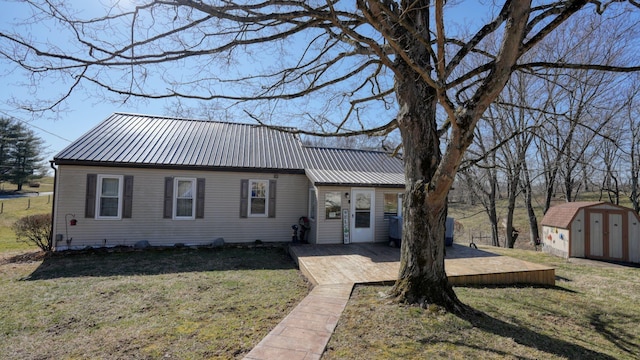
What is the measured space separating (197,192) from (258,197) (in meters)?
2.05

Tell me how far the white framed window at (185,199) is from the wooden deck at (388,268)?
3836 mm

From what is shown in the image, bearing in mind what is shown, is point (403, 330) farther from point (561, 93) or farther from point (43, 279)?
point (561, 93)

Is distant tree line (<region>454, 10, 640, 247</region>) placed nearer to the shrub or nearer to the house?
the house

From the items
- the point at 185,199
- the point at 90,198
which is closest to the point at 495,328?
the point at 185,199

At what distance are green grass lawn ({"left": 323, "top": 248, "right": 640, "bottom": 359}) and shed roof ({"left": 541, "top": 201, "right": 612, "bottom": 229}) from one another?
5405mm

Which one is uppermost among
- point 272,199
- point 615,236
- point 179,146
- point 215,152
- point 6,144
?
point 6,144

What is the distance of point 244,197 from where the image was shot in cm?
1048

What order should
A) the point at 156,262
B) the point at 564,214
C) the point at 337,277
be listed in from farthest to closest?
the point at 564,214 < the point at 156,262 < the point at 337,277

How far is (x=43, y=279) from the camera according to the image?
631 cm

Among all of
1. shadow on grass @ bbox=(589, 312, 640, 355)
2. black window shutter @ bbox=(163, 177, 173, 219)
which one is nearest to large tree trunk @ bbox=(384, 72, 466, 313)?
shadow on grass @ bbox=(589, 312, 640, 355)

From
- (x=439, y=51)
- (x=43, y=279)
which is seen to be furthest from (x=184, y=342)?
(x=43, y=279)

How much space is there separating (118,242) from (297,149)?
716cm

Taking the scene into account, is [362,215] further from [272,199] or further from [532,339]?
[532,339]

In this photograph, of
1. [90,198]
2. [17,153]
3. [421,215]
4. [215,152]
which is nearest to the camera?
[421,215]
